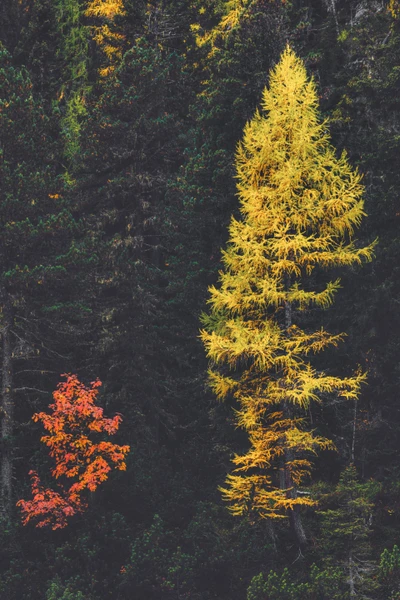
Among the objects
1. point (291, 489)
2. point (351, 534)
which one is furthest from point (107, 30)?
point (351, 534)

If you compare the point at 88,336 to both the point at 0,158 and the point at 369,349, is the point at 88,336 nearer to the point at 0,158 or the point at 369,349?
the point at 0,158

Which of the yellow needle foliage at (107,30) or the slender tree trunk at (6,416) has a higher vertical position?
the yellow needle foliage at (107,30)

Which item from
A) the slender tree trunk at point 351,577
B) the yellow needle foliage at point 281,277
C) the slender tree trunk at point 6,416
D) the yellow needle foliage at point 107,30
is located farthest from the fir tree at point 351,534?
the yellow needle foliage at point 107,30

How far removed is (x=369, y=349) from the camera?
19.3 m

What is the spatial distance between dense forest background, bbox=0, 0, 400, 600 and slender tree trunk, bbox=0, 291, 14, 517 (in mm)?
61

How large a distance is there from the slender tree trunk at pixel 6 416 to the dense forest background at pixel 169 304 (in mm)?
61

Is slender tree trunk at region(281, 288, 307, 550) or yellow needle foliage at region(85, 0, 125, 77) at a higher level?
yellow needle foliage at region(85, 0, 125, 77)

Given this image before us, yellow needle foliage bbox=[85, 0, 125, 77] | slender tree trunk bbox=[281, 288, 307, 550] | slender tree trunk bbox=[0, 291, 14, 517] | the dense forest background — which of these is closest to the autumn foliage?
slender tree trunk bbox=[0, 291, 14, 517]

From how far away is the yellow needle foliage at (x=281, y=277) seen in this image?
51.7ft

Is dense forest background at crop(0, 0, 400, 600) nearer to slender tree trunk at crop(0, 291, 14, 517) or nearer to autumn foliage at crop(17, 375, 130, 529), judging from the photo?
slender tree trunk at crop(0, 291, 14, 517)

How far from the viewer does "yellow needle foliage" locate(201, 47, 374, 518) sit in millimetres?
15750

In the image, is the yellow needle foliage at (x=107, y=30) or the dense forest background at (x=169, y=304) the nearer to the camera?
A: the dense forest background at (x=169, y=304)

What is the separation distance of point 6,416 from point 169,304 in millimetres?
6515

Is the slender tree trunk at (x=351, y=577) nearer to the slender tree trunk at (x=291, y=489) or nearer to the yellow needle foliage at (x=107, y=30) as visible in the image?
the slender tree trunk at (x=291, y=489)
